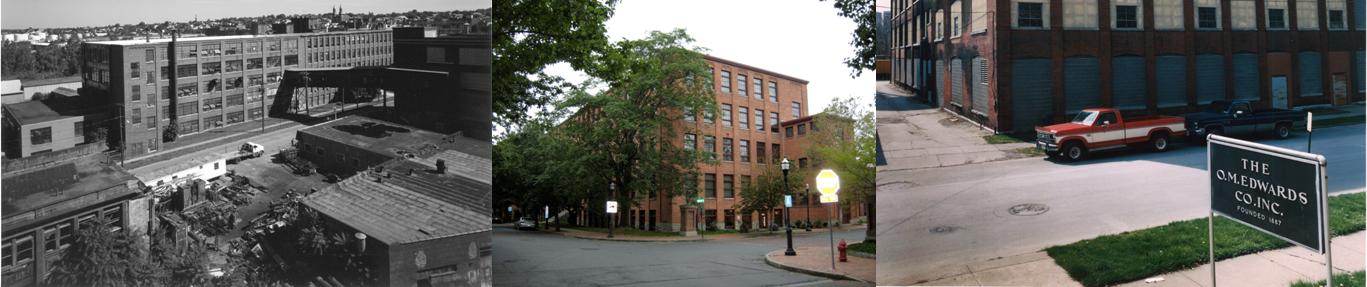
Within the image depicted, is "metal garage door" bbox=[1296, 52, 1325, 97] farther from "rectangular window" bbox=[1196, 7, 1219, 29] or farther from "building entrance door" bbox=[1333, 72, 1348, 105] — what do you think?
"rectangular window" bbox=[1196, 7, 1219, 29]

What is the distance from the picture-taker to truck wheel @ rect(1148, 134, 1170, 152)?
848 cm

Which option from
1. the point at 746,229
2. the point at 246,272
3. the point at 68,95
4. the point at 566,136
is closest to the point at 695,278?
the point at 746,229

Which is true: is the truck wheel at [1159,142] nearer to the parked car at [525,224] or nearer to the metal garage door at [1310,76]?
the metal garage door at [1310,76]

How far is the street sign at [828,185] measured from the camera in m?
9.20

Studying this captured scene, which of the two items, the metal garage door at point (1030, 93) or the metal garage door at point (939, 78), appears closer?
the metal garage door at point (1030, 93)

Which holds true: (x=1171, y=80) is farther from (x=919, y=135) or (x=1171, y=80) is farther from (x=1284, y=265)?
(x=919, y=135)

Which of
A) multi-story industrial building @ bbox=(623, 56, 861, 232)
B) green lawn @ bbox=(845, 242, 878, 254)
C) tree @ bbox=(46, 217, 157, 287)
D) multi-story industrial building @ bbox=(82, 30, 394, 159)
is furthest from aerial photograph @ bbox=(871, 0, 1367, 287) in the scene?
tree @ bbox=(46, 217, 157, 287)

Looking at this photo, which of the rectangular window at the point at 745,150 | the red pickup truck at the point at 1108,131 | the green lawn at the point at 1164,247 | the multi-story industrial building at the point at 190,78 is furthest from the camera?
the rectangular window at the point at 745,150

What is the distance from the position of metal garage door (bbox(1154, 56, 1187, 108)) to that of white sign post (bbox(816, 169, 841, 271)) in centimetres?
269

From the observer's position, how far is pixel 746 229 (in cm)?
888

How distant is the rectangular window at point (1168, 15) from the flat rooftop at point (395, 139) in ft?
18.0

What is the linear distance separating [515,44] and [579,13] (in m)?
0.67

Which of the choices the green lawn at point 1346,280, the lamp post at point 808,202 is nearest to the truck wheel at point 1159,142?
the green lawn at point 1346,280

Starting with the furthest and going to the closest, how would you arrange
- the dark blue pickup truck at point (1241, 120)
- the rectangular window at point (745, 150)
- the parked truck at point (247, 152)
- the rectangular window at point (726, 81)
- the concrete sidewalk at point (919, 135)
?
the concrete sidewalk at point (919, 135), the rectangular window at point (745, 150), the rectangular window at point (726, 81), the dark blue pickup truck at point (1241, 120), the parked truck at point (247, 152)
